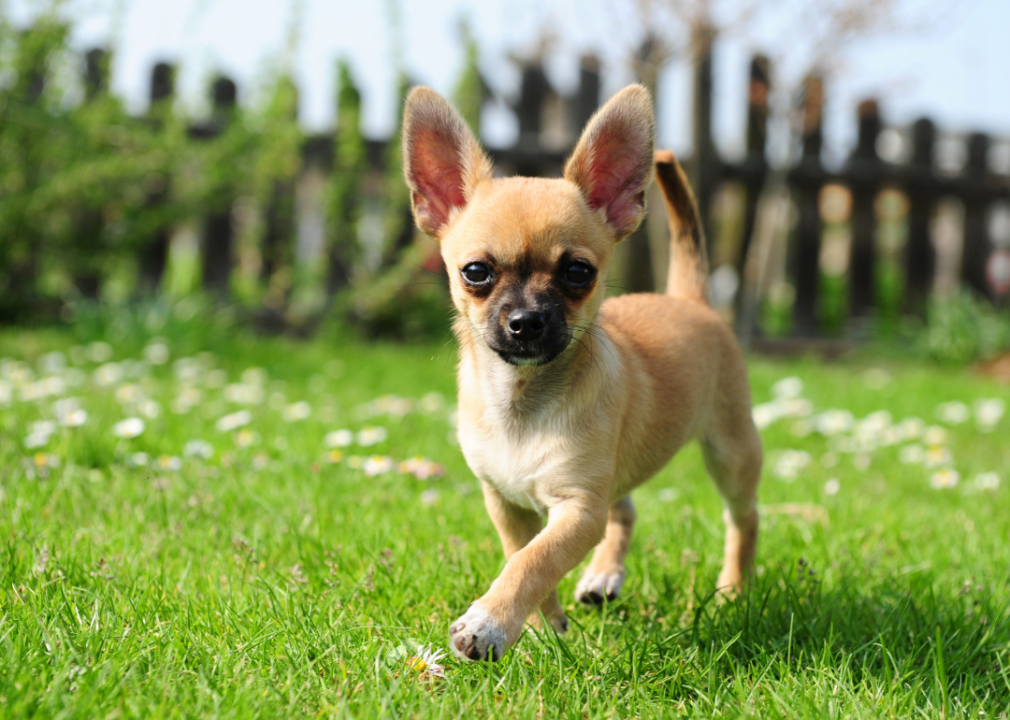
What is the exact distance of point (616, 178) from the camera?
2.50 meters

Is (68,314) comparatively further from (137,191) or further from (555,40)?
(555,40)

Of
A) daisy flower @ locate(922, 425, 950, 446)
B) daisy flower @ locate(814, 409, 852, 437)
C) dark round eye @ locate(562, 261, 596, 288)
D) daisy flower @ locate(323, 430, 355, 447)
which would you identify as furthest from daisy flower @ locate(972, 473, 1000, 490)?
daisy flower @ locate(323, 430, 355, 447)

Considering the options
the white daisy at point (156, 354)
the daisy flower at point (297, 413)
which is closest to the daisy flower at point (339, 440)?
the daisy flower at point (297, 413)

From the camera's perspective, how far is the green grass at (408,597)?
1796 millimetres

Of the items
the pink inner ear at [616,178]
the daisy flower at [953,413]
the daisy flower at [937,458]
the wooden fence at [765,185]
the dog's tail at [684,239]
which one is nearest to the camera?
the pink inner ear at [616,178]

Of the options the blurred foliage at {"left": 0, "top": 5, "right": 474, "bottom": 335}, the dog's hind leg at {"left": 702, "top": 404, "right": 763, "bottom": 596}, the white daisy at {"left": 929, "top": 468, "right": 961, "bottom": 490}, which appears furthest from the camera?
the blurred foliage at {"left": 0, "top": 5, "right": 474, "bottom": 335}

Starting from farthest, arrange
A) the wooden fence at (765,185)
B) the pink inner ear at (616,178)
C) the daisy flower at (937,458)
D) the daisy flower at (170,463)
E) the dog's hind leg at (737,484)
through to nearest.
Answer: the wooden fence at (765,185), the daisy flower at (937,458), the daisy flower at (170,463), the dog's hind leg at (737,484), the pink inner ear at (616,178)

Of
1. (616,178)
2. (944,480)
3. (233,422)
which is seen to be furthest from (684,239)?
(233,422)

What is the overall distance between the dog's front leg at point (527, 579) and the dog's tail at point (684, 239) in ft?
4.11

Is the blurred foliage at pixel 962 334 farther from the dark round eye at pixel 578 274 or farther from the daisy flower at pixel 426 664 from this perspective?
the daisy flower at pixel 426 664

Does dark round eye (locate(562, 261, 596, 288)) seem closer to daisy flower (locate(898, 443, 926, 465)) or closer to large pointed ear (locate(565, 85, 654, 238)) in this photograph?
large pointed ear (locate(565, 85, 654, 238))

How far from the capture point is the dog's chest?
84.1 inches

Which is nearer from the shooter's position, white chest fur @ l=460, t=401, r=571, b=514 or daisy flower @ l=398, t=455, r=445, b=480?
white chest fur @ l=460, t=401, r=571, b=514

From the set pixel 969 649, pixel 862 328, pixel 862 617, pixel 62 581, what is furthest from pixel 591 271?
pixel 862 328
